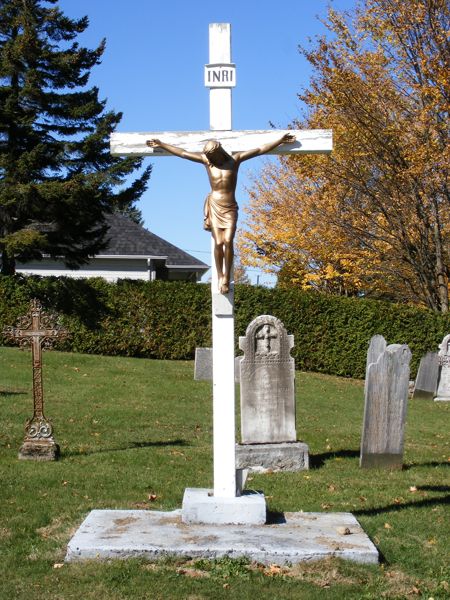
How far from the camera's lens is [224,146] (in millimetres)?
6469

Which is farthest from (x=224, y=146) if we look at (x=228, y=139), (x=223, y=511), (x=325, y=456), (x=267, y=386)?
(x=325, y=456)

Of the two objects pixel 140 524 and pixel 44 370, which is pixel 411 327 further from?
pixel 140 524

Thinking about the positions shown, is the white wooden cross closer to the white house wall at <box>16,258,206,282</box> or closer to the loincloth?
the loincloth

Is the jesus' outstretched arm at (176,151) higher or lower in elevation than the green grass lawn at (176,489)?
higher

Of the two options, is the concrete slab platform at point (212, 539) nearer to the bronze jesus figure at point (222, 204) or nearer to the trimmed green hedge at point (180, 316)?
the bronze jesus figure at point (222, 204)

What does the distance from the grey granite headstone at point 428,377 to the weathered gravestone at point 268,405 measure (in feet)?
33.9

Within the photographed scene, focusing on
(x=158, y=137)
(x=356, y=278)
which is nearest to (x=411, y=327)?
(x=356, y=278)

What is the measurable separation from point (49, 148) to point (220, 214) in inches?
838

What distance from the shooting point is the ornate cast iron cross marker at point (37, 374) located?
975 centimetres

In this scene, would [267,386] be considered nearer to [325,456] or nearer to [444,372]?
[325,456]


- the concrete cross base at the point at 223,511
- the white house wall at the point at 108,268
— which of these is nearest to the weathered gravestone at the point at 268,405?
the concrete cross base at the point at 223,511

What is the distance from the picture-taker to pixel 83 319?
82.5 feet

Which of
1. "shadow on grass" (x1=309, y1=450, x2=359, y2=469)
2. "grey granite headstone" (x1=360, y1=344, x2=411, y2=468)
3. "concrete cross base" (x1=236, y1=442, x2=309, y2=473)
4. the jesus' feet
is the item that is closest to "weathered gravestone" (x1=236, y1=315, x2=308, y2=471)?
"concrete cross base" (x1=236, y1=442, x2=309, y2=473)

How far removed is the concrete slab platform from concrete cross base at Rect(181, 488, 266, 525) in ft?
0.18
